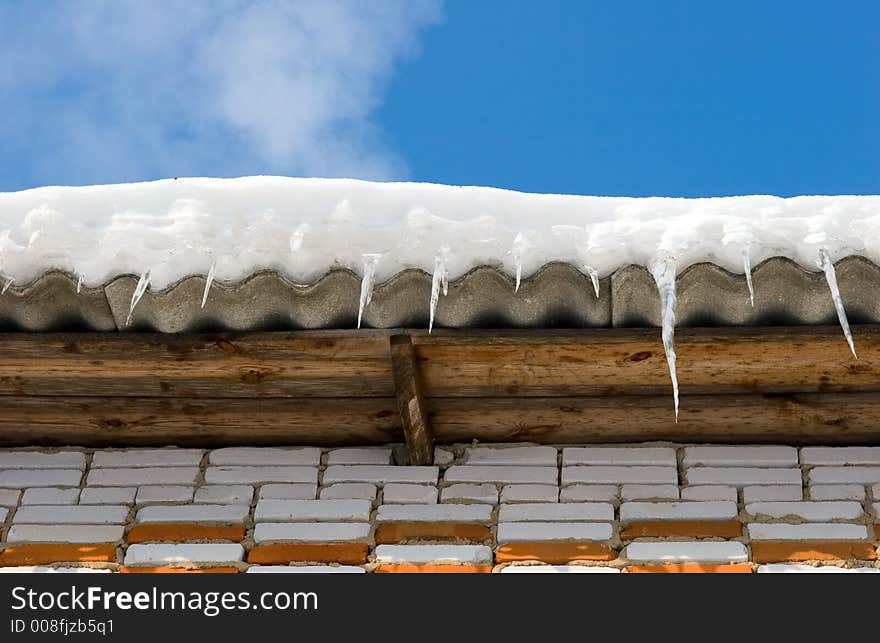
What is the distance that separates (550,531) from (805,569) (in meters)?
0.57

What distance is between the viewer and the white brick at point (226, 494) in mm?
3760

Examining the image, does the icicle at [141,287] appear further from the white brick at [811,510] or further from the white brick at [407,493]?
the white brick at [811,510]

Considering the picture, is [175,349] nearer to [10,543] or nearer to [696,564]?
[10,543]

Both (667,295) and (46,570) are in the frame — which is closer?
(667,295)

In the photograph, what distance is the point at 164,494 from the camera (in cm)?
379

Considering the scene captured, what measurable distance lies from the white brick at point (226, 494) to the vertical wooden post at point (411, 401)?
1.31ft

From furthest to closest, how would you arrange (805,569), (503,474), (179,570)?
(503,474) < (179,570) < (805,569)

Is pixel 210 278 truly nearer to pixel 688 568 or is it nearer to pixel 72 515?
pixel 72 515

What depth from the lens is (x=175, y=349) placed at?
11.8 ft

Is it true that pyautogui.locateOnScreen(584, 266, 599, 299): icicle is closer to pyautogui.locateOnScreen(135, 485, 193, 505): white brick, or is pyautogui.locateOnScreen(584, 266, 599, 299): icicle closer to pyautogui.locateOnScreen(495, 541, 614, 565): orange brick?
pyautogui.locateOnScreen(495, 541, 614, 565): orange brick

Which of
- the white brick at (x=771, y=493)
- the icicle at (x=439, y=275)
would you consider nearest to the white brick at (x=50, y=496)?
the icicle at (x=439, y=275)

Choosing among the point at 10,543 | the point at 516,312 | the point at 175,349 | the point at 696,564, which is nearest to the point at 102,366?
the point at 175,349

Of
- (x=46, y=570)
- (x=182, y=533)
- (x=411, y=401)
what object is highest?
(x=411, y=401)

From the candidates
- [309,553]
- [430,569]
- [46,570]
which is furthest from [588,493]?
[46,570]
